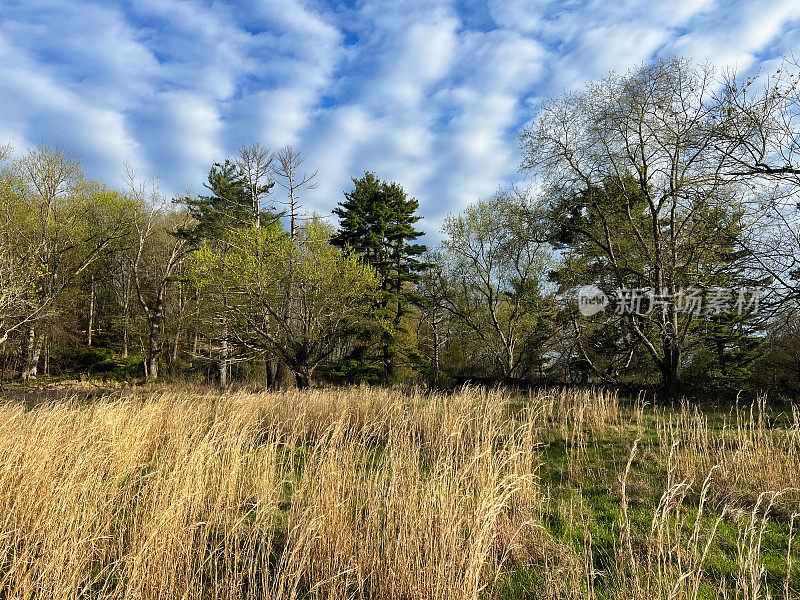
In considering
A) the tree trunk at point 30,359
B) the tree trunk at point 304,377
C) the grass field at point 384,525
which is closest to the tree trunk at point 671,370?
the grass field at point 384,525

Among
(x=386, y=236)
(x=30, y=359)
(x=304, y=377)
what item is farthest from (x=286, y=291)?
(x=30, y=359)

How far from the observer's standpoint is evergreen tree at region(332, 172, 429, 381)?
23.0 metres

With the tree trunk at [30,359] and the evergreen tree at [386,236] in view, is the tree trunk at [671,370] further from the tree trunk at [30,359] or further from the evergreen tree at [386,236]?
the tree trunk at [30,359]

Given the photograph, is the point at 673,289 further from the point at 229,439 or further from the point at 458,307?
the point at 458,307

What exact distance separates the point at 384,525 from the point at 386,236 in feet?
69.9

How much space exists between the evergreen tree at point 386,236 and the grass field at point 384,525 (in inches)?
698

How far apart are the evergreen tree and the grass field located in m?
17.7

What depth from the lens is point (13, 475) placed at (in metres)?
3.92

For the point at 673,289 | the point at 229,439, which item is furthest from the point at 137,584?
the point at 673,289

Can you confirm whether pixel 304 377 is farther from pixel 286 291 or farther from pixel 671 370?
pixel 671 370

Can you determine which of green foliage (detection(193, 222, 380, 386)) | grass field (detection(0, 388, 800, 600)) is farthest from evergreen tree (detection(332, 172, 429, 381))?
grass field (detection(0, 388, 800, 600))

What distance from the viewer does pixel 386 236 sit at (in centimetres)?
2380

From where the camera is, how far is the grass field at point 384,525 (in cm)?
249

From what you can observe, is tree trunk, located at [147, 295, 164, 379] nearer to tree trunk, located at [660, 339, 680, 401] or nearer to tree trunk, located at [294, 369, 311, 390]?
tree trunk, located at [294, 369, 311, 390]
